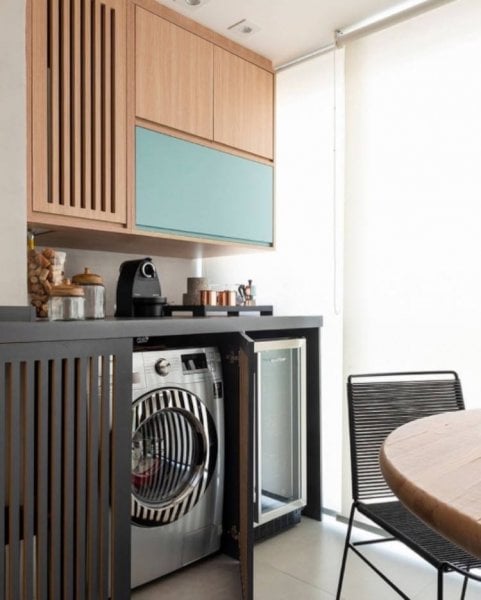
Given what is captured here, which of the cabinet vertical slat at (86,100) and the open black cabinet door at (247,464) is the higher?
the cabinet vertical slat at (86,100)

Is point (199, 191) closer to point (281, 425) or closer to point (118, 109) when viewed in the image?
point (118, 109)

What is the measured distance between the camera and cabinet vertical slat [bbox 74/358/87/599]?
1605 millimetres

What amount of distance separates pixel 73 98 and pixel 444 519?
2.01 m

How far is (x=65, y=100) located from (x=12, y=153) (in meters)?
0.35

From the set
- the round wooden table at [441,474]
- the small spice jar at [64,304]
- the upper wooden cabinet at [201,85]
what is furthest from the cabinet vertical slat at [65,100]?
the round wooden table at [441,474]

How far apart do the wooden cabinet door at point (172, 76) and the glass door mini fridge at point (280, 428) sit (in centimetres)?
115

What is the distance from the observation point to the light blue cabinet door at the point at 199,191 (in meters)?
2.23

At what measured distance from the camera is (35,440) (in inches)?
60.8

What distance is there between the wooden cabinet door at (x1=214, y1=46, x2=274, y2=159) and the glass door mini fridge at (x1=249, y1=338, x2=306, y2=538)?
110cm

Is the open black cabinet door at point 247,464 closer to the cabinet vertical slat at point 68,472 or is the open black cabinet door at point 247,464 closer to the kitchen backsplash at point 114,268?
the cabinet vertical slat at point 68,472

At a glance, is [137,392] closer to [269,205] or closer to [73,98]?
[73,98]

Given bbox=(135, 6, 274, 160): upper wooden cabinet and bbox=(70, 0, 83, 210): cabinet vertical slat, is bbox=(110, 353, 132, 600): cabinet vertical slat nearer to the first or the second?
bbox=(70, 0, 83, 210): cabinet vertical slat

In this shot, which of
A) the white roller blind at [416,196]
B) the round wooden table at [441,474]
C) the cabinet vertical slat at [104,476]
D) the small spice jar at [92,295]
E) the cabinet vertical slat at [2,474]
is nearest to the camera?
the round wooden table at [441,474]

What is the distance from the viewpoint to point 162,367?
1973 mm
